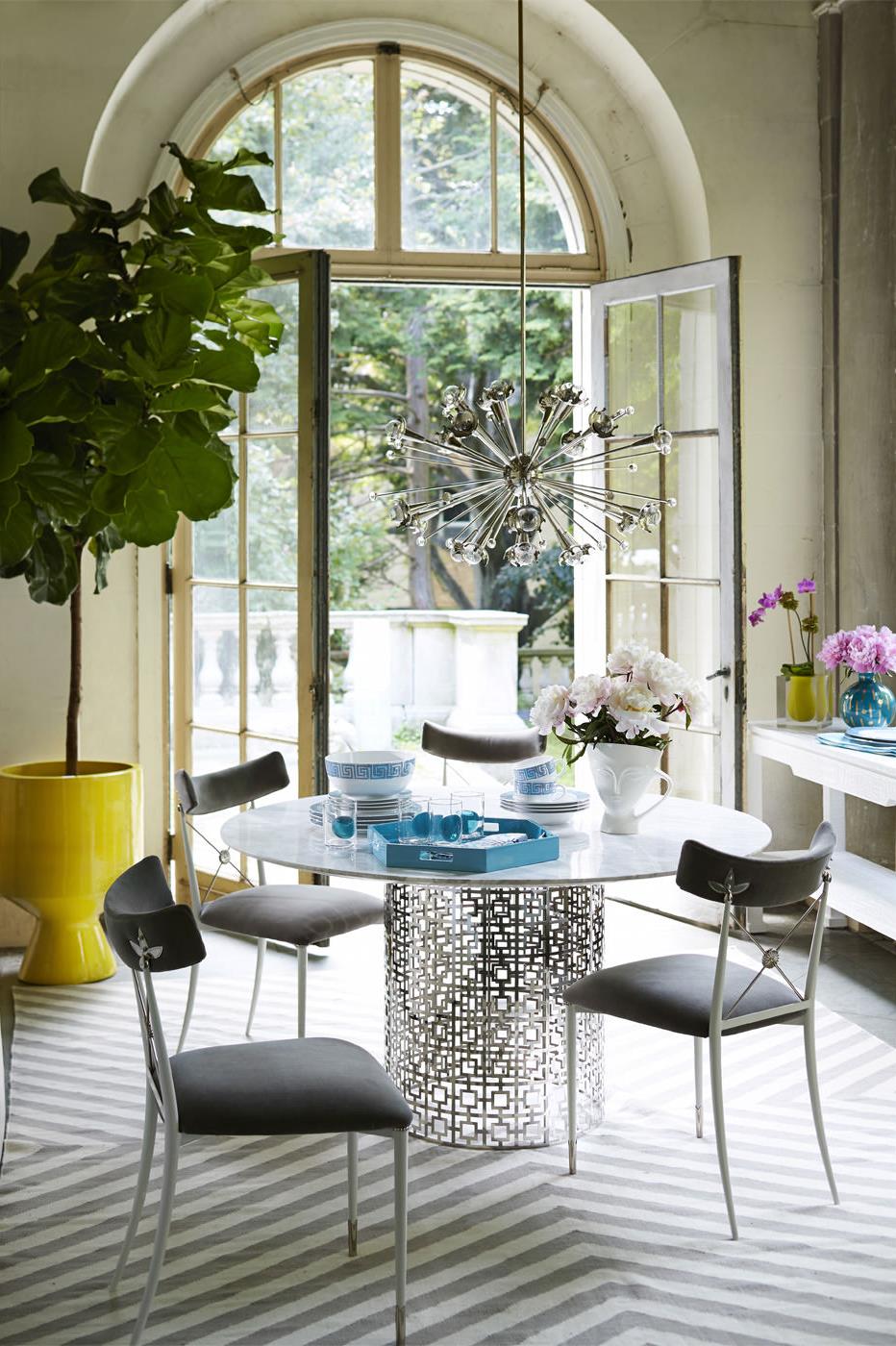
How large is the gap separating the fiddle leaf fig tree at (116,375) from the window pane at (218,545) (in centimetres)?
74

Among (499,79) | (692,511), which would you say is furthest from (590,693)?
(499,79)

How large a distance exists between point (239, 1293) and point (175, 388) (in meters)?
2.53

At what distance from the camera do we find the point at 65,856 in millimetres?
4254

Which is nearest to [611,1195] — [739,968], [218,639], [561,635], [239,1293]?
[739,968]

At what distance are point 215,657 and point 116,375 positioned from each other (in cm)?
136

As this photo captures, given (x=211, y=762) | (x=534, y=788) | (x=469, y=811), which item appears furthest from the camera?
(x=211, y=762)

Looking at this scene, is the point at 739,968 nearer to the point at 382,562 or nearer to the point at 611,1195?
the point at 611,1195

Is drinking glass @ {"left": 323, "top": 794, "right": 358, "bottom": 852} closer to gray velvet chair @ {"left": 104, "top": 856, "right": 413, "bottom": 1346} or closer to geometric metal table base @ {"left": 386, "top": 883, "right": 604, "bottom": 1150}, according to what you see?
geometric metal table base @ {"left": 386, "top": 883, "right": 604, "bottom": 1150}

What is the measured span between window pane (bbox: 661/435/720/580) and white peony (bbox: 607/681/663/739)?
5.97ft

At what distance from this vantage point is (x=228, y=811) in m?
5.04

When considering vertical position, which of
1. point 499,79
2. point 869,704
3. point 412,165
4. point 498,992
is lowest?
point 498,992

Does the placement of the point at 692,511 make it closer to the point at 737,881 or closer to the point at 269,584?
the point at 269,584

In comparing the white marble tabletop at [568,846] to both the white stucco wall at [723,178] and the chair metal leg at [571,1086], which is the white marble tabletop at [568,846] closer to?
the chair metal leg at [571,1086]

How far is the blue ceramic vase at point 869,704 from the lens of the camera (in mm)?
4234
